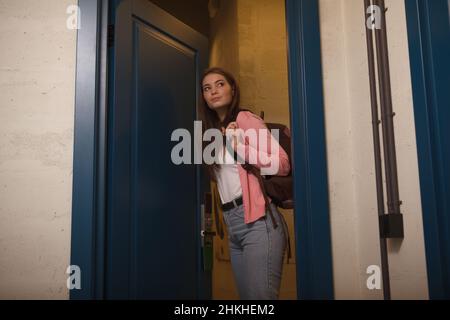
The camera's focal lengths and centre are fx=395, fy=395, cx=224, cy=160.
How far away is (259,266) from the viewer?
1.79 m

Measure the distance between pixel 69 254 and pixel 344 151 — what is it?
1.22m

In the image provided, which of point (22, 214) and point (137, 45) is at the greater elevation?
point (137, 45)

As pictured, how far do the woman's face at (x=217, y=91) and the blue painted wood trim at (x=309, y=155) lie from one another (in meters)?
0.41

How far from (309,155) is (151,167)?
80cm

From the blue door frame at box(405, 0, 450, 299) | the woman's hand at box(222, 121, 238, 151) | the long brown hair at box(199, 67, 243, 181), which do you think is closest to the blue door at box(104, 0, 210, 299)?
the long brown hair at box(199, 67, 243, 181)

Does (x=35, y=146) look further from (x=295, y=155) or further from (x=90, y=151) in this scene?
(x=295, y=155)

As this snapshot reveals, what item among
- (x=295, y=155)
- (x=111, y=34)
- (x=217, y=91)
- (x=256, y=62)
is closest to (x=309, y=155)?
(x=295, y=155)

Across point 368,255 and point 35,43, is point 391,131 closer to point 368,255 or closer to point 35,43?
point 368,255

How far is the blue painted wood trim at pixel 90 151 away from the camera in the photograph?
62.1 inches

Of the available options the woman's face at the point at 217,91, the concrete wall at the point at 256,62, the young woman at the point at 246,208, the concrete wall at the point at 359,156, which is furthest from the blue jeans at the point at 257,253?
the concrete wall at the point at 256,62

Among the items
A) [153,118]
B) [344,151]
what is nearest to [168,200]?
[153,118]

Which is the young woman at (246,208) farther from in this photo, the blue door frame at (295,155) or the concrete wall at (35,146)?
the concrete wall at (35,146)

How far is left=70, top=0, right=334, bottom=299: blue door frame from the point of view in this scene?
160cm

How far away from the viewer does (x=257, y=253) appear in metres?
1.81
